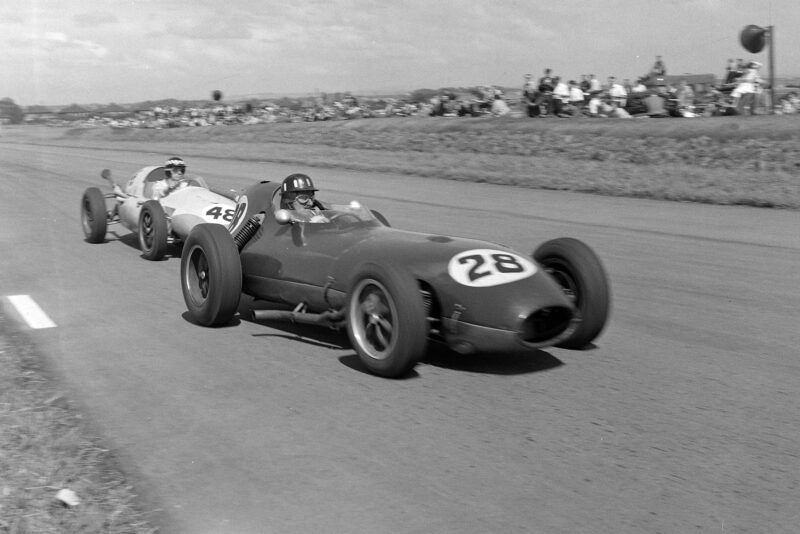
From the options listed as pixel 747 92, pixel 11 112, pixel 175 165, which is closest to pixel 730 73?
pixel 747 92

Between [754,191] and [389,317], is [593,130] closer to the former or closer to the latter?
[754,191]

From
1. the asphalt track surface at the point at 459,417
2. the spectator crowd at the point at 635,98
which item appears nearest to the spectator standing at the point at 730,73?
the spectator crowd at the point at 635,98

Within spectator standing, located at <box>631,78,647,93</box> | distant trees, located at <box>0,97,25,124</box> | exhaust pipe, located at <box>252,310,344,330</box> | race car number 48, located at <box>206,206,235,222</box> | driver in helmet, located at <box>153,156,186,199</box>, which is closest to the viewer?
exhaust pipe, located at <box>252,310,344,330</box>

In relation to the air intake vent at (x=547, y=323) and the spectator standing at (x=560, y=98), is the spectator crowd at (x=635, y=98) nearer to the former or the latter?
the spectator standing at (x=560, y=98)

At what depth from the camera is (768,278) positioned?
864 centimetres

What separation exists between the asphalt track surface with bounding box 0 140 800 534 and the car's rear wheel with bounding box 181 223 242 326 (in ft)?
0.59

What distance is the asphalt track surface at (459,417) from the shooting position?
3.58 m

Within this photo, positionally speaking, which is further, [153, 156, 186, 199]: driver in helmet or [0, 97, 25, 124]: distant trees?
[0, 97, 25, 124]: distant trees

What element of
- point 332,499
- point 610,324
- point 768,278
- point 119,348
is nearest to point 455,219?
point 768,278

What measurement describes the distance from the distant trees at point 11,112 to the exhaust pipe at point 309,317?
7910 cm

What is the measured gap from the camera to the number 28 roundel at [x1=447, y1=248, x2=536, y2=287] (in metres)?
5.34

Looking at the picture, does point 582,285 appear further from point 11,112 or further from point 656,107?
point 11,112

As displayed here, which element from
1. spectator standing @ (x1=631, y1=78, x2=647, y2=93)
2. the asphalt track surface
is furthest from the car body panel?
spectator standing @ (x1=631, y1=78, x2=647, y2=93)

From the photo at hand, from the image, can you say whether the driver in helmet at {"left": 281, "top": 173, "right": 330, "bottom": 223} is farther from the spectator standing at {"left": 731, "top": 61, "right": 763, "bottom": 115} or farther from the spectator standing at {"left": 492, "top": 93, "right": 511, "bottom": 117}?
the spectator standing at {"left": 492, "top": 93, "right": 511, "bottom": 117}
